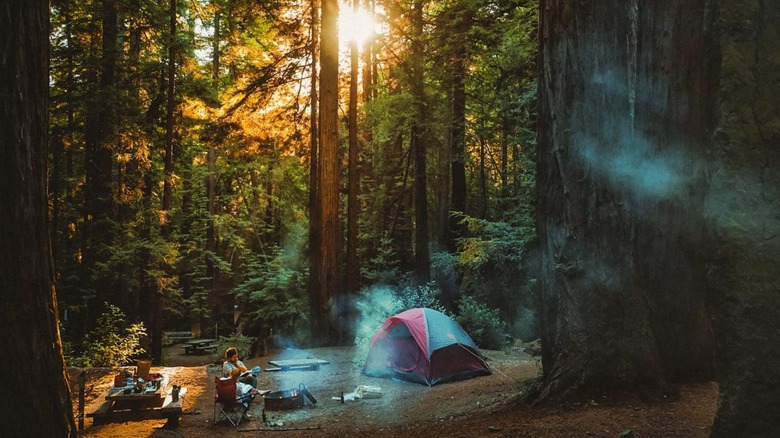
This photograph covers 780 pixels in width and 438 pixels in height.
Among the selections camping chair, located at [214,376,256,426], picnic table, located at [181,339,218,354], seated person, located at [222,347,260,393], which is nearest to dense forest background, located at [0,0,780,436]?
picnic table, located at [181,339,218,354]

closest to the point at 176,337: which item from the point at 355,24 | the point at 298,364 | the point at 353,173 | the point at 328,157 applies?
the point at 353,173

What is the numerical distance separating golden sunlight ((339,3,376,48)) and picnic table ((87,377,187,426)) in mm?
13761

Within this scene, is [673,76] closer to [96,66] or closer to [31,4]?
[31,4]

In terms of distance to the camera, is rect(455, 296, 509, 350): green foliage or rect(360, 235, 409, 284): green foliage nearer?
rect(455, 296, 509, 350): green foliage

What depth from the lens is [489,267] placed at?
54.3ft

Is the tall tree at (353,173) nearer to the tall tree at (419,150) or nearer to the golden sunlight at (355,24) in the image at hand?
the golden sunlight at (355,24)

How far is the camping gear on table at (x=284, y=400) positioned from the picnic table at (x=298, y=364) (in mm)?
3307

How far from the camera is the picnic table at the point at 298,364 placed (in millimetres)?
13180

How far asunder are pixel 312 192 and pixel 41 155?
14.9 m

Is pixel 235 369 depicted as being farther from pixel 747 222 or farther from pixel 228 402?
pixel 747 222

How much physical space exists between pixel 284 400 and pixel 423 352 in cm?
325

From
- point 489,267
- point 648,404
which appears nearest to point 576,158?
point 648,404

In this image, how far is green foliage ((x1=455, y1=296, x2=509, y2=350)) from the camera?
15016mm

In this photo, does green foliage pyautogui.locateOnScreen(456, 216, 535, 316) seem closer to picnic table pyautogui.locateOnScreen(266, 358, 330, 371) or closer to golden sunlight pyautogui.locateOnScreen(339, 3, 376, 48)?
picnic table pyautogui.locateOnScreen(266, 358, 330, 371)
